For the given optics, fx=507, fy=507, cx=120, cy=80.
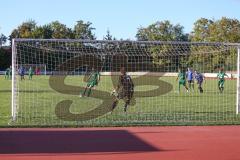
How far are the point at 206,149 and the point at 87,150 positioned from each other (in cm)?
260

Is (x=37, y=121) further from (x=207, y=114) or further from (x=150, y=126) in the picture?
(x=207, y=114)

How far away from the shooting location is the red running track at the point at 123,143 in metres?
10.1

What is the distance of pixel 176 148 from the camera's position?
11172 millimetres

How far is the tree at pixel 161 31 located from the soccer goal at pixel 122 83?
57593 mm

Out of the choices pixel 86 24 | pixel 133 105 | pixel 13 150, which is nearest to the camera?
pixel 13 150

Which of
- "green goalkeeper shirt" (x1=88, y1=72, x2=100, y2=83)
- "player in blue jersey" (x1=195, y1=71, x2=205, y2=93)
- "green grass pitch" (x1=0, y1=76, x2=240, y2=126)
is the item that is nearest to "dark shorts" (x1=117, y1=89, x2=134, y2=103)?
"green grass pitch" (x1=0, y1=76, x2=240, y2=126)

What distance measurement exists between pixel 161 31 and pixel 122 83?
75.6 m

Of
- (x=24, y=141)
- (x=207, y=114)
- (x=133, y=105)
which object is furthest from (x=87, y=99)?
(x=24, y=141)

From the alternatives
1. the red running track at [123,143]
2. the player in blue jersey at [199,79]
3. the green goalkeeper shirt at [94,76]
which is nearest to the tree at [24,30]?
the player in blue jersey at [199,79]

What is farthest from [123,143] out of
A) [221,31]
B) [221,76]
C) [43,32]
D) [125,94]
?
[43,32]

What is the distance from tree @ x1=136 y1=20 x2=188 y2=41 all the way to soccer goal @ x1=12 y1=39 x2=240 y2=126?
5759 cm

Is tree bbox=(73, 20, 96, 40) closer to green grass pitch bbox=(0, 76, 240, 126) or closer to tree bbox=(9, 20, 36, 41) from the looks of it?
tree bbox=(9, 20, 36, 41)

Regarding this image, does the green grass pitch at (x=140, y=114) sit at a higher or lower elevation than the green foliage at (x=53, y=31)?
lower

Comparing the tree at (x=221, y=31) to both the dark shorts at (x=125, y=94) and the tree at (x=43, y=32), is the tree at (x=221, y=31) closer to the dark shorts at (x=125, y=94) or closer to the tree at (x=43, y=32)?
the tree at (x=43, y=32)
